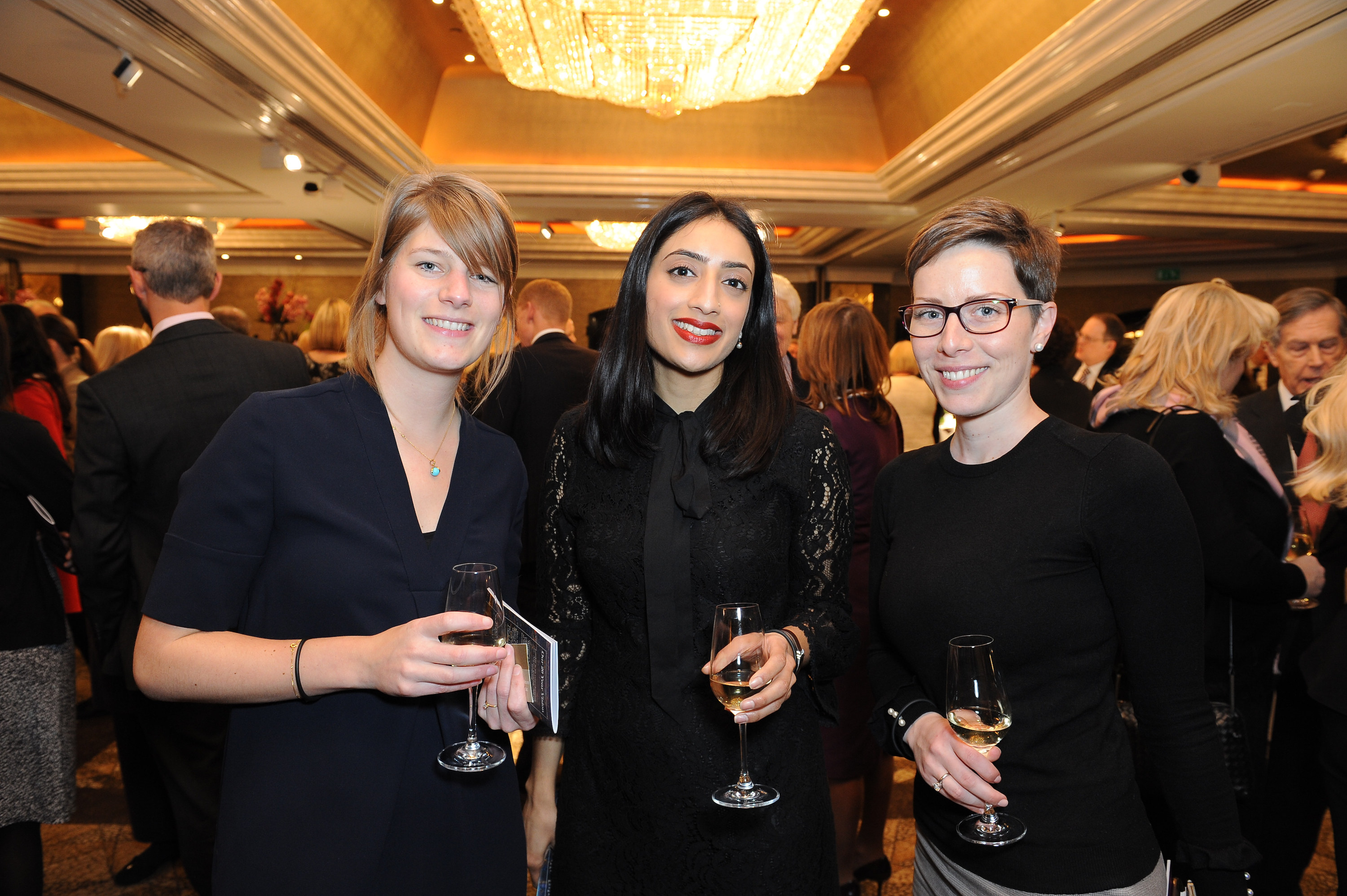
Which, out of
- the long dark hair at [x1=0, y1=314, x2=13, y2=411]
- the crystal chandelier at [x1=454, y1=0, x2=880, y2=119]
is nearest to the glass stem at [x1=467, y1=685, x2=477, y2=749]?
the long dark hair at [x1=0, y1=314, x2=13, y2=411]

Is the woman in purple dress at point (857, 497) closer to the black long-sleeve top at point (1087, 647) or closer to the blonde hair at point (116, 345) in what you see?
the black long-sleeve top at point (1087, 647)

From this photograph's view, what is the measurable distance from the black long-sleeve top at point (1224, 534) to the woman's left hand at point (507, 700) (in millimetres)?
1649

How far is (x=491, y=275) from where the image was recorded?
1.46 m

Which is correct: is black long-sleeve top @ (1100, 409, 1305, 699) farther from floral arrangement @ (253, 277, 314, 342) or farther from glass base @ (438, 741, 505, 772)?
floral arrangement @ (253, 277, 314, 342)

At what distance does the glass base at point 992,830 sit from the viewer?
1277mm

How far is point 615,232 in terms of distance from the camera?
8.91m

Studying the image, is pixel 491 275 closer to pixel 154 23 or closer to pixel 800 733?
pixel 800 733

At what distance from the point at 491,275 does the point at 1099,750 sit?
4.04 ft

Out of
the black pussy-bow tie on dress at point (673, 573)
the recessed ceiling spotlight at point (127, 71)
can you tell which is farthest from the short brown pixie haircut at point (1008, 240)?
the recessed ceiling spotlight at point (127, 71)

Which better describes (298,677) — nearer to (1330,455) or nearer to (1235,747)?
(1235,747)

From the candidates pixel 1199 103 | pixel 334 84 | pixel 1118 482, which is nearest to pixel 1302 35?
pixel 1199 103

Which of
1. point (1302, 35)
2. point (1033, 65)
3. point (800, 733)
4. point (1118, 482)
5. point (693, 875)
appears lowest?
point (693, 875)

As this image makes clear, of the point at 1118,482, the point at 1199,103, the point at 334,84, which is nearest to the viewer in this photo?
the point at 1118,482

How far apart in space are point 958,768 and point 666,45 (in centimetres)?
445
